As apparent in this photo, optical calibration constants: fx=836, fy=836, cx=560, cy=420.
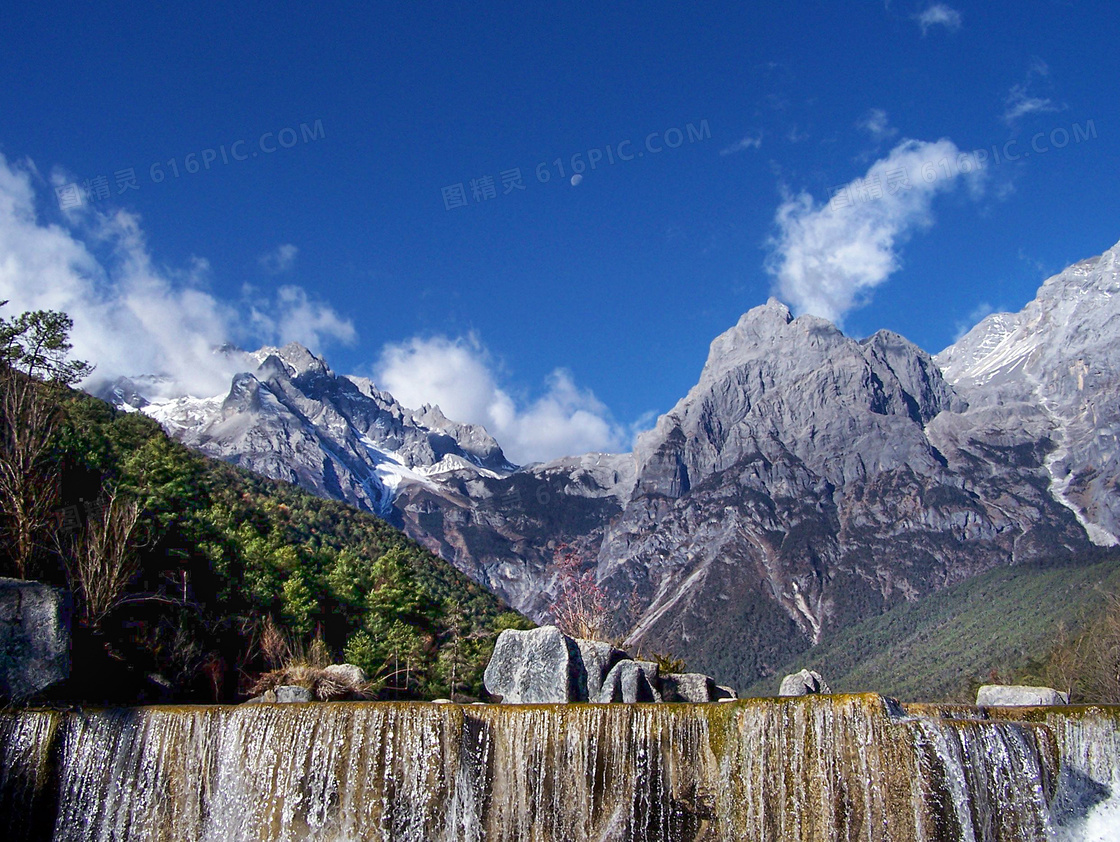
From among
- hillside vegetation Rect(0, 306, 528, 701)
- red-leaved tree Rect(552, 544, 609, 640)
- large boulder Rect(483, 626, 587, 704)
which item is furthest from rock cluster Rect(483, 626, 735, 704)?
hillside vegetation Rect(0, 306, 528, 701)

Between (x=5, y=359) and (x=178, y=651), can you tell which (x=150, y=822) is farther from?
(x=5, y=359)

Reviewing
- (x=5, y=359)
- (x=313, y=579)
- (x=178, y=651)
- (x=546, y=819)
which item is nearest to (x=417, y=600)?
(x=313, y=579)

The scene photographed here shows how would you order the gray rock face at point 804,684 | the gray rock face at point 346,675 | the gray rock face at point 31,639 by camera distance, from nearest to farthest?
1. the gray rock face at point 31,639
2. the gray rock face at point 346,675
3. the gray rock face at point 804,684

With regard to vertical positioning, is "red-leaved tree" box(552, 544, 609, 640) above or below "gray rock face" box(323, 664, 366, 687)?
above

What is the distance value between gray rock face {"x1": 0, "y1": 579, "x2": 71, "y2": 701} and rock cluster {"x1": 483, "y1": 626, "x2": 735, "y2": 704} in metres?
13.4

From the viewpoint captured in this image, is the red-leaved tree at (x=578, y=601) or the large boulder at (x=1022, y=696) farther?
the red-leaved tree at (x=578, y=601)

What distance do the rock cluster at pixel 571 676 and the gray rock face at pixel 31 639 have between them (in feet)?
43.9

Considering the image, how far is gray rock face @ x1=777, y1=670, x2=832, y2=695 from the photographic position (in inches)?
1307

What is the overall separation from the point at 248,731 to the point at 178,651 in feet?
42.8

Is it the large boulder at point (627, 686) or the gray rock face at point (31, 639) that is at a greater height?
the gray rock face at point (31, 639)

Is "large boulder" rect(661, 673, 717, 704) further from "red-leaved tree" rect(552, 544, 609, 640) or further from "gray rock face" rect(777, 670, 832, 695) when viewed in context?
"red-leaved tree" rect(552, 544, 609, 640)

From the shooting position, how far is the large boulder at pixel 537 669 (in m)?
26.7

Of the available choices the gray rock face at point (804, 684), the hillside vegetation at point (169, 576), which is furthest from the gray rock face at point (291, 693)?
the gray rock face at point (804, 684)

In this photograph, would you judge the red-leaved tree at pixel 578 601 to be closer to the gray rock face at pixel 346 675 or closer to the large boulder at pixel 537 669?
the large boulder at pixel 537 669
